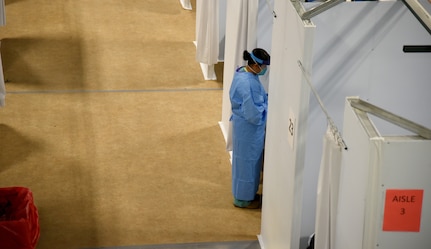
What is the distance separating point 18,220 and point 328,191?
276 cm

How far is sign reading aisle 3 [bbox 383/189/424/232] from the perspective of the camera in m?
3.78

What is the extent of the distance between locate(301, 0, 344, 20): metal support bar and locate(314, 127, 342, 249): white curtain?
32.9 inches

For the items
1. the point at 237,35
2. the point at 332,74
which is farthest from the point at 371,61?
the point at 237,35

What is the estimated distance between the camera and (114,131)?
8312mm

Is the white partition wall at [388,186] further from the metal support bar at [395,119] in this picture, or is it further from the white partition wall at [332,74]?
the white partition wall at [332,74]

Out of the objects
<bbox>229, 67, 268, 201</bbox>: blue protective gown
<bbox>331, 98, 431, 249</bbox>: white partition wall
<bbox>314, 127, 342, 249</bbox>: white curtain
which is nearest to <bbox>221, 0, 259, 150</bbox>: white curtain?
<bbox>229, 67, 268, 201</bbox>: blue protective gown

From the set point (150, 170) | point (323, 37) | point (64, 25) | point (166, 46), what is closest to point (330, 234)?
point (323, 37)

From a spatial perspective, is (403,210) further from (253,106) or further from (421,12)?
(253,106)

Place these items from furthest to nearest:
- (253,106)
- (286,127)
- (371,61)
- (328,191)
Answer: (253,106) → (286,127) → (371,61) → (328,191)

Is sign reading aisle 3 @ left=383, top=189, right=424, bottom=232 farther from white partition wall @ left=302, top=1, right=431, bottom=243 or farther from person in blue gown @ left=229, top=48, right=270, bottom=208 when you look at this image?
person in blue gown @ left=229, top=48, right=270, bottom=208

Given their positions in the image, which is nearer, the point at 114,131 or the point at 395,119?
the point at 395,119

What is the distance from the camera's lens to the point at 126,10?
11688 mm

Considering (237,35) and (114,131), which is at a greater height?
(237,35)

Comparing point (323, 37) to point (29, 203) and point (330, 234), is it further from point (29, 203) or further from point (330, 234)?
point (29, 203)
